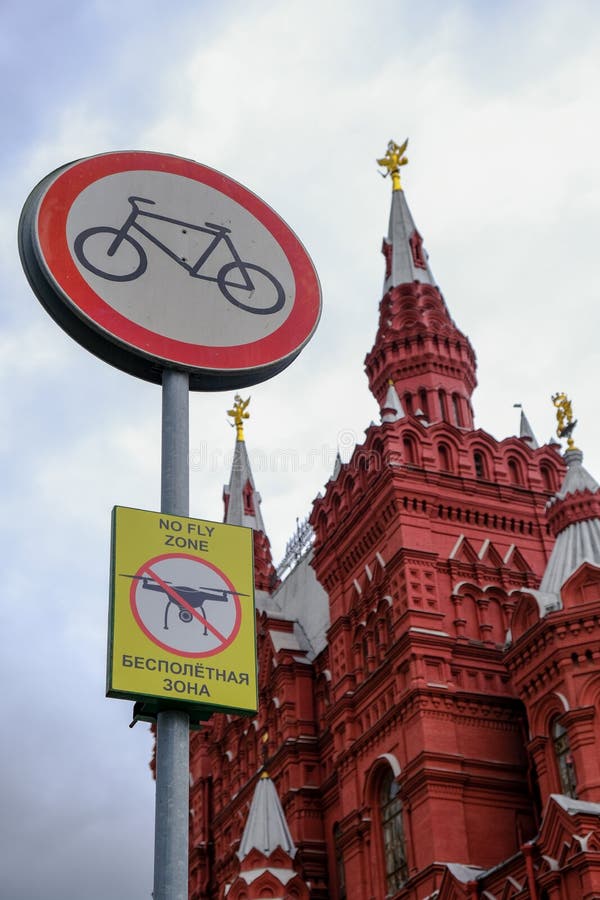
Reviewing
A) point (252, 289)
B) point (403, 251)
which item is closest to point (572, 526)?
point (403, 251)

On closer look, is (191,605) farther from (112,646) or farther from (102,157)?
(102,157)

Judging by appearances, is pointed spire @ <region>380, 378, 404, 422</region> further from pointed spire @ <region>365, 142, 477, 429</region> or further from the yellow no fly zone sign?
the yellow no fly zone sign

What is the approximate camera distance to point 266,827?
35500 millimetres

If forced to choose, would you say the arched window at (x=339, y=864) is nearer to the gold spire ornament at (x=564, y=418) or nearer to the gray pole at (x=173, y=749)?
the gold spire ornament at (x=564, y=418)

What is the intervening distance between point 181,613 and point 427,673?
77.2ft

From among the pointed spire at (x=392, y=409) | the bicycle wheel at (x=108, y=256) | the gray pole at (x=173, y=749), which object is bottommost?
the gray pole at (x=173, y=749)

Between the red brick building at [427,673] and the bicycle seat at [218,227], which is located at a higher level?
the red brick building at [427,673]

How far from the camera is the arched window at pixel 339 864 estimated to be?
3528cm

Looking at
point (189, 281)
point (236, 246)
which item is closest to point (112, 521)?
point (189, 281)

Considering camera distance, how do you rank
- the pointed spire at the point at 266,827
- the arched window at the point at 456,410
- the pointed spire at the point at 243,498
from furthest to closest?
the pointed spire at the point at 243,498 → the arched window at the point at 456,410 → the pointed spire at the point at 266,827

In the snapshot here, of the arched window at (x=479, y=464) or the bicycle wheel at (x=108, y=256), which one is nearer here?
the bicycle wheel at (x=108, y=256)

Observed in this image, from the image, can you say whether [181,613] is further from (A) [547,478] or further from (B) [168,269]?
(A) [547,478]

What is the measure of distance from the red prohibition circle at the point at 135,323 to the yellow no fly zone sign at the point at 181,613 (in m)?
1.31

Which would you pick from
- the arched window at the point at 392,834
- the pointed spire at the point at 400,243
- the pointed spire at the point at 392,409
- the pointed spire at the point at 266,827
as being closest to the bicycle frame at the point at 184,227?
the arched window at the point at 392,834
